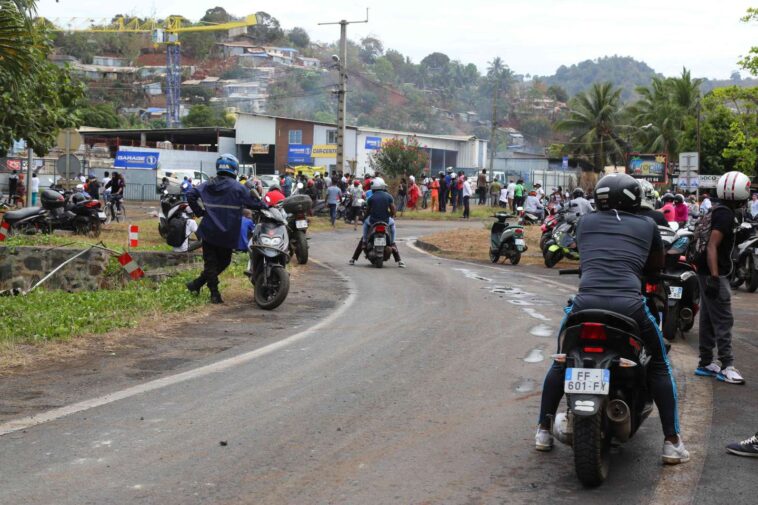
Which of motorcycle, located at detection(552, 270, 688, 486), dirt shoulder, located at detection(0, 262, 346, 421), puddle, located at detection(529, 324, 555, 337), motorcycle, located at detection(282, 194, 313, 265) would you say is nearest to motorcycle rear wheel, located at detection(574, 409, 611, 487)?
motorcycle, located at detection(552, 270, 688, 486)

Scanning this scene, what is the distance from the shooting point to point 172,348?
945 cm

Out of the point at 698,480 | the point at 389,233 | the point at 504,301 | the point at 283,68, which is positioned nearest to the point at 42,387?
the point at 698,480

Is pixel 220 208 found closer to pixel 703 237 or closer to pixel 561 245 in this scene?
pixel 703 237

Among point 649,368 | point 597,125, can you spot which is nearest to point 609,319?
point 649,368

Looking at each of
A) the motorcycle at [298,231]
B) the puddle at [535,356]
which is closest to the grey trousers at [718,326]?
the puddle at [535,356]

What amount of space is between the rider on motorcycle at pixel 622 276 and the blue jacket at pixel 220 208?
22.9ft

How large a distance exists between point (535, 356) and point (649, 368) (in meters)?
3.62

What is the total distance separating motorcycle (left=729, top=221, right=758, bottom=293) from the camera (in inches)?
695

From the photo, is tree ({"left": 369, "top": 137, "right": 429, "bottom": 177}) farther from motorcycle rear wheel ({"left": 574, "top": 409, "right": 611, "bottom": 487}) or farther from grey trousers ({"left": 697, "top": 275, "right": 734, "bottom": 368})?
motorcycle rear wheel ({"left": 574, "top": 409, "right": 611, "bottom": 487})

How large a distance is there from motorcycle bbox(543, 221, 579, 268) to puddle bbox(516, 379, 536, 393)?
12755 mm

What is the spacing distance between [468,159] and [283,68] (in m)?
101

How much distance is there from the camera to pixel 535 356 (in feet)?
30.9

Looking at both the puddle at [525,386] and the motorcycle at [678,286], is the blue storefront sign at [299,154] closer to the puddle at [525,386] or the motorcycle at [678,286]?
the motorcycle at [678,286]

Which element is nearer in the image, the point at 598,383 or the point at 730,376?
the point at 598,383
